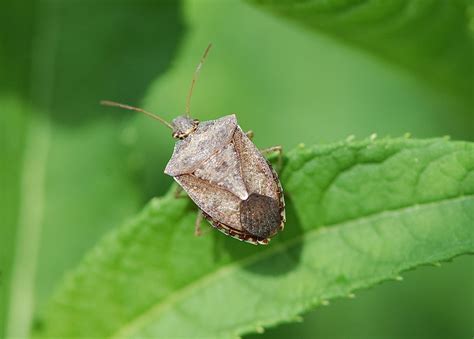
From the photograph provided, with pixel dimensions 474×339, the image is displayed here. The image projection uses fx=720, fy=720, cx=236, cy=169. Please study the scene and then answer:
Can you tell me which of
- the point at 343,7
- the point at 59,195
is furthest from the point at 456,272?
the point at 59,195

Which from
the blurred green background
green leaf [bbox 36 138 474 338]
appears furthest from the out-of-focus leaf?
green leaf [bbox 36 138 474 338]

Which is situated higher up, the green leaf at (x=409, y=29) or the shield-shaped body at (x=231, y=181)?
the green leaf at (x=409, y=29)

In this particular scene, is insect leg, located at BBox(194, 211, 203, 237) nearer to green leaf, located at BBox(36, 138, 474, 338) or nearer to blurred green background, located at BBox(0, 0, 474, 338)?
green leaf, located at BBox(36, 138, 474, 338)

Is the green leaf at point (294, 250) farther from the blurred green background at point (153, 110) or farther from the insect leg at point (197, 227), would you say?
the blurred green background at point (153, 110)

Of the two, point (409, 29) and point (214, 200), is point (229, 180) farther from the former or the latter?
point (409, 29)

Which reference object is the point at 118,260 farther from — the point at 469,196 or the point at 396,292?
the point at 396,292

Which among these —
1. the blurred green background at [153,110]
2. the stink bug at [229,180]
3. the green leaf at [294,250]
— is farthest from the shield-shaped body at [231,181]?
the blurred green background at [153,110]

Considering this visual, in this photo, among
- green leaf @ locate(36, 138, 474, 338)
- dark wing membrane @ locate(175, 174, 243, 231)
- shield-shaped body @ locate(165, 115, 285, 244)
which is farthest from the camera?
dark wing membrane @ locate(175, 174, 243, 231)
